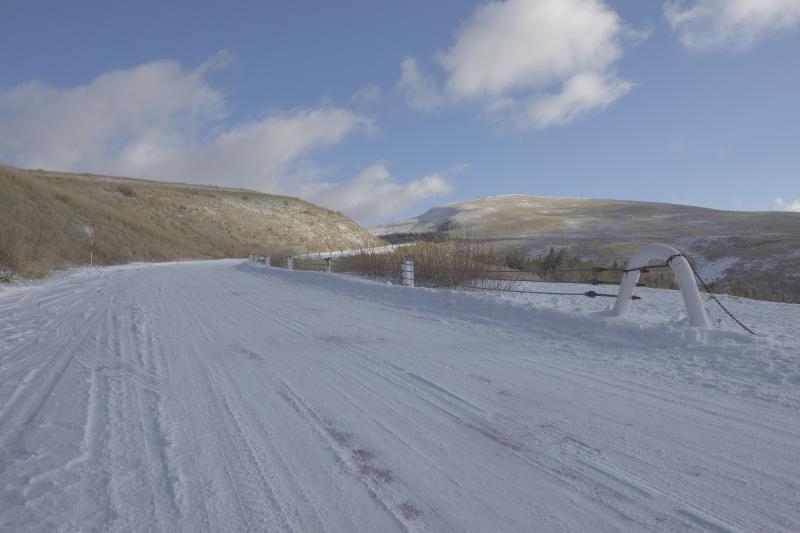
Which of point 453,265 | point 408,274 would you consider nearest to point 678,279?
point 453,265

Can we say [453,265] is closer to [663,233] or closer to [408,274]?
[408,274]

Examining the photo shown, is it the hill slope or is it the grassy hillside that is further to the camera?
the hill slope

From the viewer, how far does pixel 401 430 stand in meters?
3.25

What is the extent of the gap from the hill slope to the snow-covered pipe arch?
7.17m

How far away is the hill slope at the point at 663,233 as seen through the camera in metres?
24.5

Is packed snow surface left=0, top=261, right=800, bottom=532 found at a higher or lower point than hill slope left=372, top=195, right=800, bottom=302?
lower

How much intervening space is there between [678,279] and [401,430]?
531cm

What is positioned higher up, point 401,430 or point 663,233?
point 663,233

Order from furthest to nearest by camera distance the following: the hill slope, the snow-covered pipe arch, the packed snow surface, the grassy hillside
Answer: the hill slope
the grassy hillside
the snow-covered pipe arch
the packed snow surface

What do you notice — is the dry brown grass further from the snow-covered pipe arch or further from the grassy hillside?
the grassy hillside

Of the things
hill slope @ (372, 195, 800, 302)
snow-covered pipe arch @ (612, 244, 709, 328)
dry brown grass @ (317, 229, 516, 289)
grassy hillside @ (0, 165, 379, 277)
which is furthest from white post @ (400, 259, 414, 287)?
grassy hillside @ (0, 165, 379, 277)

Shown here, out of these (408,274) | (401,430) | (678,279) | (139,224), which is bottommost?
(401,430)

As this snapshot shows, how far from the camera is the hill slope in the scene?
80.4 feet

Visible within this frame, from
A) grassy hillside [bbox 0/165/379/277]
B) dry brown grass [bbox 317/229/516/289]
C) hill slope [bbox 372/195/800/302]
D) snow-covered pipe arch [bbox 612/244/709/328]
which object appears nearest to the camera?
snow-covered pipe arch [bbox 612/244/709/328]
